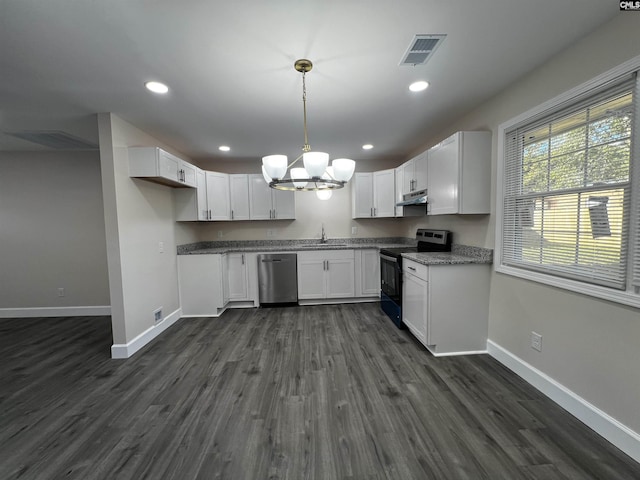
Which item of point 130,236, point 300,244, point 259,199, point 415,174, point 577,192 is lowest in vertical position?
point 300,244

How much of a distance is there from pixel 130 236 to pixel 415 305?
3237 mm

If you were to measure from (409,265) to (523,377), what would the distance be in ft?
4.52

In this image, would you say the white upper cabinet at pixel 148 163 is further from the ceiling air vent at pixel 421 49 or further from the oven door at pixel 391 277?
the oven door at pixel 391 277

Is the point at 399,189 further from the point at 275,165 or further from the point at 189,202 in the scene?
the point at 189,202

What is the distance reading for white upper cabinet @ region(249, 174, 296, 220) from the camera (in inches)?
172

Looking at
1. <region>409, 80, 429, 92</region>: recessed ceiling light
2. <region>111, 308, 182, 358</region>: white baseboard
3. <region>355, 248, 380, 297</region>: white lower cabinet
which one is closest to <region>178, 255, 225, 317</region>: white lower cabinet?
<region>111, 308, 182, 358</region>: white baseboard

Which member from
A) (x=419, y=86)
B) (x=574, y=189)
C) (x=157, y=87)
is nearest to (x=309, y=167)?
(x=419, y=86)

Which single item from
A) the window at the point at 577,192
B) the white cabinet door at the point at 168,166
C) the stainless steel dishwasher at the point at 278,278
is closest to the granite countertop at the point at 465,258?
the window at the point at 577,192

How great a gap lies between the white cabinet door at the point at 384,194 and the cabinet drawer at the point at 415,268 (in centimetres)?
141

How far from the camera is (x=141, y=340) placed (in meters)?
2.87

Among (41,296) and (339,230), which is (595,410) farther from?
(41,296)

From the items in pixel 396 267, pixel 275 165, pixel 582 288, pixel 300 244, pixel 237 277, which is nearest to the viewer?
pixel 582 288

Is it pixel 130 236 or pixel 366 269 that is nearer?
pixel 130 236

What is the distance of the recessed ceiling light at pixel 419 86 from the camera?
7.07 ft
